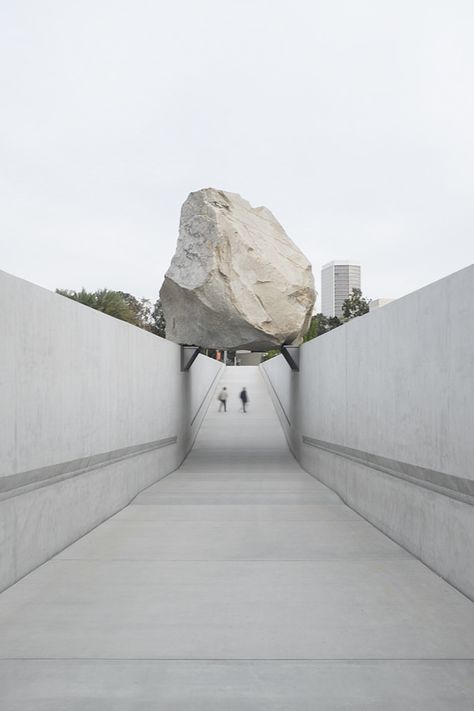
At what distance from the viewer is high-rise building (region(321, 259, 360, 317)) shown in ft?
Answer: 613

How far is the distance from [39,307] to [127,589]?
8.61ft

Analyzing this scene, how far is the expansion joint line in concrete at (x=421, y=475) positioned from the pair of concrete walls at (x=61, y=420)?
3370 mm

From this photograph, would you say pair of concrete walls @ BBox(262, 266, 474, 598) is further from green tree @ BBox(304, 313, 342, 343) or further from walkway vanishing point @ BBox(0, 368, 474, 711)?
green tree @ BBox(304, 313, 342, 343)

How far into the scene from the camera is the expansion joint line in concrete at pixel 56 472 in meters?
5.40

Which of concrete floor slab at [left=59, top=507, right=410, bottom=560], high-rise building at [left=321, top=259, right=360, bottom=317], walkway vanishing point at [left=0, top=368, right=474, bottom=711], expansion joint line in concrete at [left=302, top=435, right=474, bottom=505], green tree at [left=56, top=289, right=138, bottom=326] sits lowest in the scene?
concrete floor slab at [left=59, top=507, right=410, bottom=560]

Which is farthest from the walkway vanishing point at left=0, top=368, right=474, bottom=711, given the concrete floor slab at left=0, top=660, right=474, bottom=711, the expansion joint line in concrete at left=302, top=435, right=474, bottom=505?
the expansion joint line in concrete at left=302, top=435, right=474, bottom=505

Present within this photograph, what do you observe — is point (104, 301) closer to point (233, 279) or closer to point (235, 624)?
point (233, 279)

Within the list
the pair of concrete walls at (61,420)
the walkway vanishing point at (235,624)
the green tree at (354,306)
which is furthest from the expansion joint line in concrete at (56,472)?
the green tree at (354,306)

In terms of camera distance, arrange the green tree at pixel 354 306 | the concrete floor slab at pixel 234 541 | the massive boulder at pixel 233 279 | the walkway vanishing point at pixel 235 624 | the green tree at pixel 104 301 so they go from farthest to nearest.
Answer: the green tree at pixel 354 306 → the green tree at pixel 104 301 → the massive boulder at pixel 233 279 → the concrete floor slab at pixel 234 541 → the walkway vanishing point at pixel 235 624

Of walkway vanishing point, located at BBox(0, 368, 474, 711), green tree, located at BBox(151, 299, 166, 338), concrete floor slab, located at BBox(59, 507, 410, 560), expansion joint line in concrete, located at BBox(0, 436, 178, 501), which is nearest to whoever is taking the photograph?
walkway vanishing point, located at BBox(0, 368, 474, 711)

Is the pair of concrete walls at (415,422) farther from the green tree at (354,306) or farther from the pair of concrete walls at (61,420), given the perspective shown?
the green tree at (354,306)

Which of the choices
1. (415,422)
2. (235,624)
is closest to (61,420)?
(235,624)

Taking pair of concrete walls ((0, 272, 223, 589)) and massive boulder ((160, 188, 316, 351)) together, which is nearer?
pair of concrete walls ((0, 272, 223, 589))

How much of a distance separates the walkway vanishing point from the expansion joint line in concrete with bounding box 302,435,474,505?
29.0 inches
